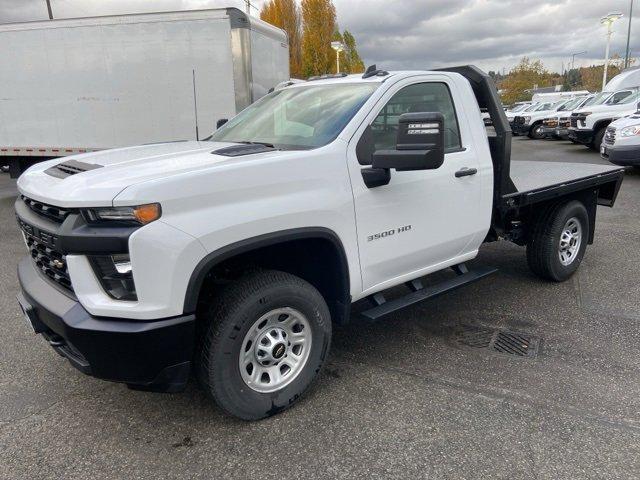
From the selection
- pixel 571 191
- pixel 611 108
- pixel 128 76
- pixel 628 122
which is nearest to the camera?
pixel 571 191

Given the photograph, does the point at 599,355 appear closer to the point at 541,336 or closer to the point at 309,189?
the point at 541,336

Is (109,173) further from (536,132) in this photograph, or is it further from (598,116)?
(536,132)

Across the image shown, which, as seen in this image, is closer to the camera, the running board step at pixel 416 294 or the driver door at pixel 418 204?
the driver door at pixel 418 204

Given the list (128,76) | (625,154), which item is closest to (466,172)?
(128,76)

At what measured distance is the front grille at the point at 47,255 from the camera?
8.47 ft

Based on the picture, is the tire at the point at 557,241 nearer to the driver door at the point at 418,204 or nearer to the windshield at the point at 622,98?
the driver door at the point at 418,204

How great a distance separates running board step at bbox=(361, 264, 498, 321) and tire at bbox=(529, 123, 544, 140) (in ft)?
68.2

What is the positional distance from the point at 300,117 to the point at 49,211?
1733 mm

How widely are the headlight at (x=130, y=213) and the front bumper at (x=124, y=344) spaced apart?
1.56ft

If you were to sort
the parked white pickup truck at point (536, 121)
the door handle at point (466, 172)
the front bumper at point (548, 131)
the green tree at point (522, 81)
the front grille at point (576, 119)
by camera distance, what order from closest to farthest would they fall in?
the door handle at point (466, 172) → the front grille at point (576, 119) → the front bumper at point (548, 131) → the parked white pickup truck at point (536, 121) → the green tree at point (522, 81)

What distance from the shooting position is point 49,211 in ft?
8.65

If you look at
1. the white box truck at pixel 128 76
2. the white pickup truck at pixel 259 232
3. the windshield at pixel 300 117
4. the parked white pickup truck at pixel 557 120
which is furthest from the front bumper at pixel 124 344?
the parked white pickup truck at pixel 557 120

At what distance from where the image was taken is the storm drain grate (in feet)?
12.3

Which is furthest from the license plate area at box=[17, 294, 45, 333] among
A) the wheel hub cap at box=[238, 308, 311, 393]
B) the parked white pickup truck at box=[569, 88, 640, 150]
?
the parked white pickup truck at box=[569, 88, 640, 150]
